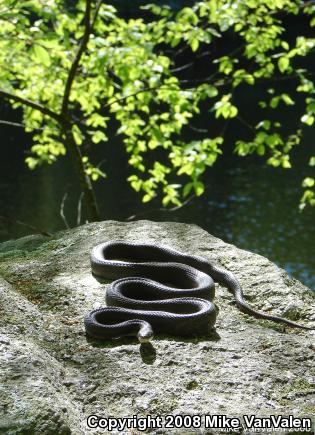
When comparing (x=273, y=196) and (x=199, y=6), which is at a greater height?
(x=199, y=6)

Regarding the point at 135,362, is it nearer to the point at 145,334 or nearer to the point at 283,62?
the point at 145,334

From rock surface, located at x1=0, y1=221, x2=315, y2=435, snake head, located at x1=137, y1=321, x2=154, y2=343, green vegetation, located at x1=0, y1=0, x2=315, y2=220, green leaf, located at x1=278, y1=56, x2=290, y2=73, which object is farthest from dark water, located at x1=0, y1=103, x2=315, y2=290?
snake head, located at x1=137, y1=321, x2=154, y2=343

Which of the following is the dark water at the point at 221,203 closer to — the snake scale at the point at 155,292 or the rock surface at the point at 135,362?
the snake scale at the point at 155,292

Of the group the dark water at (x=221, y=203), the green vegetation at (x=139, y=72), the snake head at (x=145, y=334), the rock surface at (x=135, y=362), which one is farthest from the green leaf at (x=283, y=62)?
the dark water at (x=221, y=203)

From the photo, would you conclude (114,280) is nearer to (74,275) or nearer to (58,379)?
(74,275)

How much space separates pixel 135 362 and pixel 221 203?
2330cm

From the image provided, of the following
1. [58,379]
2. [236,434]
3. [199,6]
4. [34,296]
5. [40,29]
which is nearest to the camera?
[236,434]

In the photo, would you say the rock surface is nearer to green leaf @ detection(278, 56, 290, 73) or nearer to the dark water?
green leaf @ detection(278, 56, 290, 73)

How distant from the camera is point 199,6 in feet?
35.6

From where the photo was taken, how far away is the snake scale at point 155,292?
4.45m

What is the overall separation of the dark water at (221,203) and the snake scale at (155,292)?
1341cm

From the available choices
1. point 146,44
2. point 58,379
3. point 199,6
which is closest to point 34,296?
point 58,379

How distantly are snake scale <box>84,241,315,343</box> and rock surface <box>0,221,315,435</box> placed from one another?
0.32 feet

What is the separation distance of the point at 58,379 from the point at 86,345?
59cm
